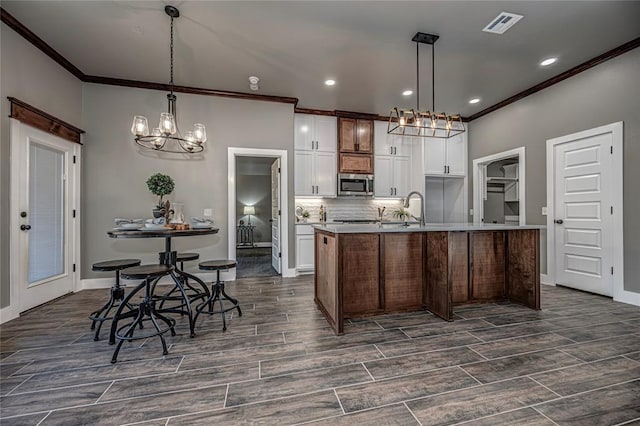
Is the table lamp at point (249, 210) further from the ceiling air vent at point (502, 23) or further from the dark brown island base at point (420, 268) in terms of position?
the ceiling air vent at point (502, 23)

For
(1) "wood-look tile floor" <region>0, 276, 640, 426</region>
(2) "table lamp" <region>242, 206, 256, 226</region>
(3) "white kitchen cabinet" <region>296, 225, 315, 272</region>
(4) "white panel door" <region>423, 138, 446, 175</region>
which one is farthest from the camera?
(2) "table lamp" <region>242, 206, 256, 226</region>

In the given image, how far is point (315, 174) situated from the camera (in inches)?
204

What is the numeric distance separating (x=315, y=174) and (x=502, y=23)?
3265mm

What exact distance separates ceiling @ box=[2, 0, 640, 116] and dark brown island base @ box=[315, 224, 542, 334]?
202 cm

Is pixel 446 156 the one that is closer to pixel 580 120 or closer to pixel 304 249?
pixel 580 120

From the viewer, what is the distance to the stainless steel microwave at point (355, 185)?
528 centimetres

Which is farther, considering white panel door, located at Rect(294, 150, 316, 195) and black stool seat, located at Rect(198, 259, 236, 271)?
white panel door, located at Rect(294, 150, 316, 195)

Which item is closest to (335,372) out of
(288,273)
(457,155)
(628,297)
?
(288,273)

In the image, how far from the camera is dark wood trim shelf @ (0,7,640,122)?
2.94 m

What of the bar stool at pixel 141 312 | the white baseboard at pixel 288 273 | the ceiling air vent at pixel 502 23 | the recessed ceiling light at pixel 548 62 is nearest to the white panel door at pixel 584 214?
the recessed ceiling light at pixel 548 62

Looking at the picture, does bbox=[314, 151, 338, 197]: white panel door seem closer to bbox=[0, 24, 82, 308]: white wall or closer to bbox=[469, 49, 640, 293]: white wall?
bbox=[469, 49, 640, 293]: white wall

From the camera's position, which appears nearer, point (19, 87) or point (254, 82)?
point (19, 87)

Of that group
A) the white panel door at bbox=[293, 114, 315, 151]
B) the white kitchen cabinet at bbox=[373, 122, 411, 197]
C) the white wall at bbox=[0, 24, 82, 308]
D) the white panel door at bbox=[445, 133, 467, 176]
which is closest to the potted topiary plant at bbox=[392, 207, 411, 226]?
the white kitchen cabinet at bbox=[373, 122, 411, 197]

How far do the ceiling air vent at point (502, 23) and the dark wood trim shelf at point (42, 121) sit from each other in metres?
4.80
